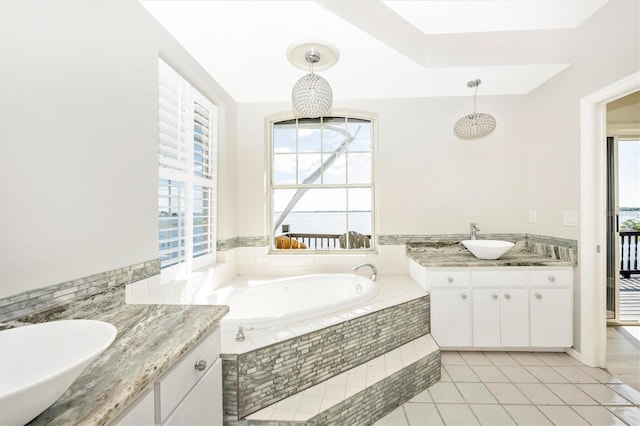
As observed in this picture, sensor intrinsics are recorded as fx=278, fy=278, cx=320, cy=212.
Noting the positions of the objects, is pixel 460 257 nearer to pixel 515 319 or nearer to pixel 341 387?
pixel 515 319

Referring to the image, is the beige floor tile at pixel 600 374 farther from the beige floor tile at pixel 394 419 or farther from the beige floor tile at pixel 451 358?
the beige floor tile at pixel 394 419

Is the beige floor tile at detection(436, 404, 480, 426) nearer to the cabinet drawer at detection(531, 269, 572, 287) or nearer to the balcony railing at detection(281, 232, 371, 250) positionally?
the cabinet drawer at detection(531, 269, 572, 287)

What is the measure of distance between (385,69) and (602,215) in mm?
2075

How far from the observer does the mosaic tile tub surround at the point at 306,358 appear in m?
1.40

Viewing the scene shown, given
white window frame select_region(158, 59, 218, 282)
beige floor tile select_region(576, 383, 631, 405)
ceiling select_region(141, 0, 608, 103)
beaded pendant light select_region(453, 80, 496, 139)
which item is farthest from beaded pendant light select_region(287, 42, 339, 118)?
beige floor tile select_region(576, 383, 631, 405)

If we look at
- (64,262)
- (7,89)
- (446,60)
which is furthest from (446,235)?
(7,89)

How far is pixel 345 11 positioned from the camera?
1859 millimetres

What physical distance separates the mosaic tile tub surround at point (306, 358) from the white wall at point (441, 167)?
1.20 metres

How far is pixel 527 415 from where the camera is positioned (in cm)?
170

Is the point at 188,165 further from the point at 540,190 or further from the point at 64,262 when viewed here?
the point at 540,190

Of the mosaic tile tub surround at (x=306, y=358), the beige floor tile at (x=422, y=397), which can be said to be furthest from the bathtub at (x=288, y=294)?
the beige floor tile at (x=422, y=397)

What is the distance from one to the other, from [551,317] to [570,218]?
85 centimetres

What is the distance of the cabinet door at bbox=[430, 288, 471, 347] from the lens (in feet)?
7.73

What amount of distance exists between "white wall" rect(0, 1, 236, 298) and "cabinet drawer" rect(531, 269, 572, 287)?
2.96m
